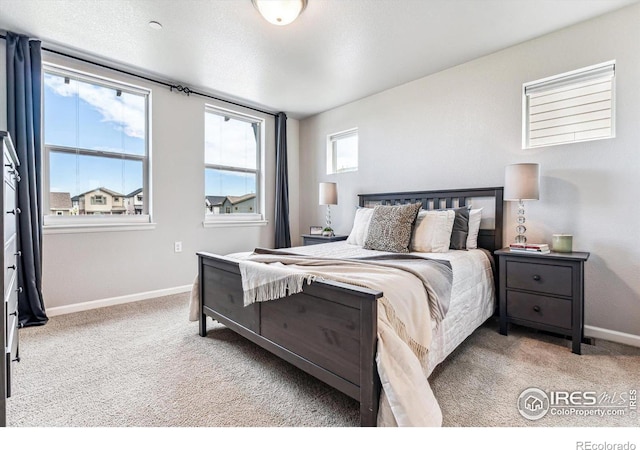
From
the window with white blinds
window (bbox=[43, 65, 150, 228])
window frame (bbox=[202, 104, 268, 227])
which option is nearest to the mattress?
the window with white blinds

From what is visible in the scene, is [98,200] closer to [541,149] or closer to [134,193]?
[134,193]

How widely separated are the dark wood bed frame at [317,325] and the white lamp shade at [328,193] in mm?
1950

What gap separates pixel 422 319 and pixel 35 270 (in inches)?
125

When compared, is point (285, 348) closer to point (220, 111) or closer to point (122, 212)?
point (122, 212)

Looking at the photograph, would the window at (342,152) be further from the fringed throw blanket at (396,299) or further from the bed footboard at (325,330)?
the bed footboard at (325,330)

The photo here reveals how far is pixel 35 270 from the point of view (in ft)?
8.57

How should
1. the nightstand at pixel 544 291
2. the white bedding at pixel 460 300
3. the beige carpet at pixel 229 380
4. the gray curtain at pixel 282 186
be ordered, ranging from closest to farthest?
the beige carpet at pixel 229 380 < the white bedding at pixel 460 300 < the nightstand at pixel 544 291 < the gray curtain at pixel 282 186

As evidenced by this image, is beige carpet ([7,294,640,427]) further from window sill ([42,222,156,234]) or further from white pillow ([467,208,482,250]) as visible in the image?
window sill ([42,222,156,234])

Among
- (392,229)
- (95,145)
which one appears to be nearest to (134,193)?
(95,145)

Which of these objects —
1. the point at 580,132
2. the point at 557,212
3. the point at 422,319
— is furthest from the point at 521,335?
the point at 580,132

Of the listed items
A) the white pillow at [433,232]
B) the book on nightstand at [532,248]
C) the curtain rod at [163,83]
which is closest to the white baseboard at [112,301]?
the curtain rod at [163,83]

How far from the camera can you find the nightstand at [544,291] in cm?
204

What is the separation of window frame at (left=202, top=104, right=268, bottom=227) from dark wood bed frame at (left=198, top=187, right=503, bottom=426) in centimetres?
177

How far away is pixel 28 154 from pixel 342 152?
3.34 m
